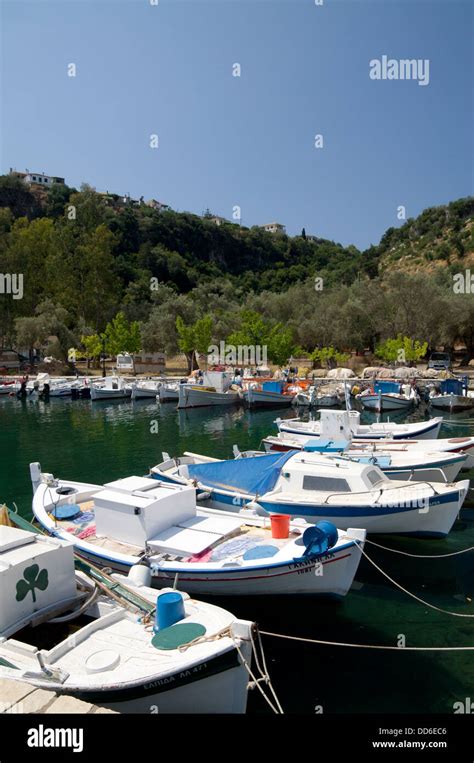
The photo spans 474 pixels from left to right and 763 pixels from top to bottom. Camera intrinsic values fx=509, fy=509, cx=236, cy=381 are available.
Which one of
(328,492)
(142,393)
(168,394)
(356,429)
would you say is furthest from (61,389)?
(328,492)

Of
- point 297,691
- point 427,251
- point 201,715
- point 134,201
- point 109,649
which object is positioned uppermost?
point 134,201

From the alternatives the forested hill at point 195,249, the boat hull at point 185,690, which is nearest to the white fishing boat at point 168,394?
the boat hull at point 185,690

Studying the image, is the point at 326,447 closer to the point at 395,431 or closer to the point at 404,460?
the point at 404,460

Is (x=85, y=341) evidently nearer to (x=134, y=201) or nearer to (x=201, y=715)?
(x=201, y=715)

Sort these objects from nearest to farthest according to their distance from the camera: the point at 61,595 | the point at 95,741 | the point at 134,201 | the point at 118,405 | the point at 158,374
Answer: the point at 95,741
the point at 61,595
the point at 118,405
the point at 158,374
the point at 134,201

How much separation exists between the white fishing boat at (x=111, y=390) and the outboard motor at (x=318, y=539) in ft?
144

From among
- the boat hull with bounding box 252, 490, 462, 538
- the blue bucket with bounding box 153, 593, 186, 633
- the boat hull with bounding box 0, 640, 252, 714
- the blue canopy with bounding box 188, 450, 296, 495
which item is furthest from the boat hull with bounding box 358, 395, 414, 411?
the boat hull with bounding box 0, 640, 252, 714

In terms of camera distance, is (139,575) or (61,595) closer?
(61,595)

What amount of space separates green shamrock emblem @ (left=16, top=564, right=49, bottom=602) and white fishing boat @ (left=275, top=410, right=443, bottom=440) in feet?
51.6

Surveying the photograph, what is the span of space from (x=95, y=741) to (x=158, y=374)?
60835mm

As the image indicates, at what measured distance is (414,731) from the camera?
6.78m

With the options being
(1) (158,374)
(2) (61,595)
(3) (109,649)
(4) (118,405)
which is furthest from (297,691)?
(1) (158,374)

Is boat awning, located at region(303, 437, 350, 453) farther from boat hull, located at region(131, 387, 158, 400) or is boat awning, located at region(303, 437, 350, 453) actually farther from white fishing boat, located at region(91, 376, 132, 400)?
white fishing boat, located at region(91, 376, 132, 400)

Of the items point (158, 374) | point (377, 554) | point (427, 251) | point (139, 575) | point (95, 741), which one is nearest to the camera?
point (95, 741)
